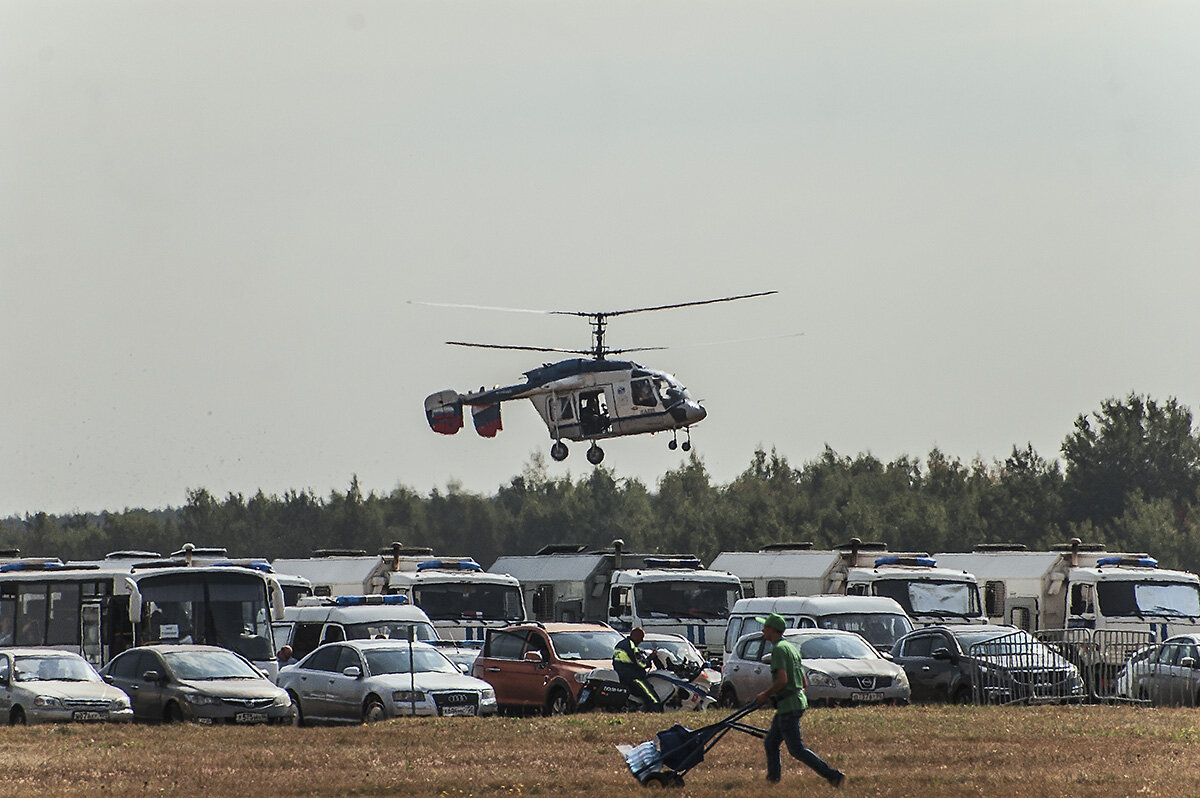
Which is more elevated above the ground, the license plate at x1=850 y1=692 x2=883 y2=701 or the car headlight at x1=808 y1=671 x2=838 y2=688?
the car headlight at x1=808 y1=671 x2=838 y2=688

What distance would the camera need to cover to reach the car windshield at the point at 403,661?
26281 mm

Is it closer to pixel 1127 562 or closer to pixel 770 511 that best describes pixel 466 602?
pixel 1127 562

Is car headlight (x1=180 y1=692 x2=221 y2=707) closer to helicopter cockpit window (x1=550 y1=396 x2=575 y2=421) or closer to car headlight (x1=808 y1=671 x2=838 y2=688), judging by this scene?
car headlight (x1=808 y1=671 x2=838 y2=688)

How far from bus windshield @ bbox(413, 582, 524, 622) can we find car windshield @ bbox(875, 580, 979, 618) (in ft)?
25.4

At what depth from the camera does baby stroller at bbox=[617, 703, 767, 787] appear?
1625 cm

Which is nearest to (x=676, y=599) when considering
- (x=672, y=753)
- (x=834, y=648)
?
(x=834, y=648)

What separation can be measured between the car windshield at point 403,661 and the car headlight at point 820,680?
5341mm

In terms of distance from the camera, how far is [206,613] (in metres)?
31.6

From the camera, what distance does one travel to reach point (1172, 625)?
35.1m

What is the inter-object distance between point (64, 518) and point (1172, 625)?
324 ft

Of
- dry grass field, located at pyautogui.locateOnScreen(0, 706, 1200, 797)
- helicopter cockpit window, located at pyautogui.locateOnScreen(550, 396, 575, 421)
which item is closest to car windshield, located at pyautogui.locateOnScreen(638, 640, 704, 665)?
dry grass field, located at pyautogui.locateOnScreen(0, 706, 1200, 797)

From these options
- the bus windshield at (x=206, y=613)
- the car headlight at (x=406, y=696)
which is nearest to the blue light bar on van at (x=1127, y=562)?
the bus windshield at (x=206, y=613)

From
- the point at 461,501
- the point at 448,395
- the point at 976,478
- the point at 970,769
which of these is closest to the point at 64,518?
the point at 461,501

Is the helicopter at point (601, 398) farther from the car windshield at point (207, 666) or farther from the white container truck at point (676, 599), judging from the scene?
the car windshield at point (207, 666)
